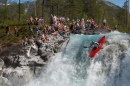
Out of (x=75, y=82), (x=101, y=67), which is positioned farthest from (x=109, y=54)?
(x=75, y=82)

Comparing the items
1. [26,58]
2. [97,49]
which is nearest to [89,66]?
[97,49]

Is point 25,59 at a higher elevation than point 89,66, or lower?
higher

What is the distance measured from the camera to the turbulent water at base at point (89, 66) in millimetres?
23781

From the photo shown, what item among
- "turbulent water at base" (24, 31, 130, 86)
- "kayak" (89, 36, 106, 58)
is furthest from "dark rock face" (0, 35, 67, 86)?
"kayak" (89, 36, 106, 58)

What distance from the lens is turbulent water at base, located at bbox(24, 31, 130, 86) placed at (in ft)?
78.0

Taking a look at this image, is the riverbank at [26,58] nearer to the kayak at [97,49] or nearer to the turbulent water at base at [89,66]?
the turbulent water at base at [89,66]

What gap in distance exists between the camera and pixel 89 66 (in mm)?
24922

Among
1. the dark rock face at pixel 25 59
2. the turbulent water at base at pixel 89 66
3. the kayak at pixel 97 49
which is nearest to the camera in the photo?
the turbulent water at base at pixel 89 66

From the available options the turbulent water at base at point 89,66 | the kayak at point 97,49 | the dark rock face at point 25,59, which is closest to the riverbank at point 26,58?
the dark rock face at point 25,59

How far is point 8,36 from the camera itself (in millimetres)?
31750

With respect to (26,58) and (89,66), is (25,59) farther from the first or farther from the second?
(89,66)

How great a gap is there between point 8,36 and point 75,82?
10538mm

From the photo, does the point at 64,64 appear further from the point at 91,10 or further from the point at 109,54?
the point at 91,10

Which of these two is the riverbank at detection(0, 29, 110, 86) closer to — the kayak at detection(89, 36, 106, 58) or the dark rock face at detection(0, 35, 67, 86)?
the dark rock face at detection(0, 35, 67, 86)
